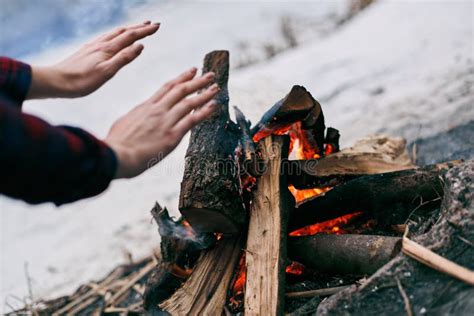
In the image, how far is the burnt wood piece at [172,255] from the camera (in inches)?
99.4

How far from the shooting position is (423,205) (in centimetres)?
263

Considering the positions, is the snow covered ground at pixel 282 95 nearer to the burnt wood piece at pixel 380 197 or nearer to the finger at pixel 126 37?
the burnt wood piece at pixel 380 197

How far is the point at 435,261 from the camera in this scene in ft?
5.96

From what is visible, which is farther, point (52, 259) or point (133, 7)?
point (133, 7)

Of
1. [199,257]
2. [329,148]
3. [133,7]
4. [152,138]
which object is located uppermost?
[133,7]

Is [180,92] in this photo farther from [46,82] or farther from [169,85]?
[46,82]

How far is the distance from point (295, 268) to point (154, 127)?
4.44ft

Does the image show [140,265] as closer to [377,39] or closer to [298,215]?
[298,215]

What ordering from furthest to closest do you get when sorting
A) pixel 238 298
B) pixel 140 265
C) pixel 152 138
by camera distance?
1. pixel 140 265
2. pixel 238 298
3. pixel 152 138

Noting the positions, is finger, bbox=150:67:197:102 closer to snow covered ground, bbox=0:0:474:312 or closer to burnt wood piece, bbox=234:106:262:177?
burnt wood piece, bbox=234:106:262:177

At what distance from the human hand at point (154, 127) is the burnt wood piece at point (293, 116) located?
106cm

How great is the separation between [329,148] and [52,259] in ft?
10.3

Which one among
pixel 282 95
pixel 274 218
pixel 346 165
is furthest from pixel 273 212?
pixel 282 95

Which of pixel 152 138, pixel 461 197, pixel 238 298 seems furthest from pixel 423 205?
pixel 152 138
